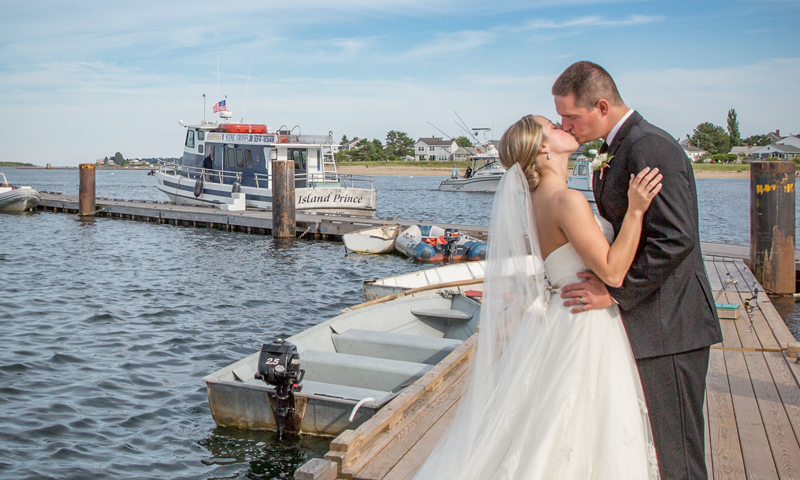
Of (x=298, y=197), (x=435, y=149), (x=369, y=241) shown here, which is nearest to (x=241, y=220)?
(x=298, y=197)

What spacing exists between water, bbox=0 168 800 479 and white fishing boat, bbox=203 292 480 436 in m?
0.26

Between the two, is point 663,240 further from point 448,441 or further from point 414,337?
point 414,337

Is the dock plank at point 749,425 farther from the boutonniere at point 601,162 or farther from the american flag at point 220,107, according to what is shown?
the american flag at point 220,107

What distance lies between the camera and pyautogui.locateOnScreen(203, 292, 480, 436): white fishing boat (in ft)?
17.6

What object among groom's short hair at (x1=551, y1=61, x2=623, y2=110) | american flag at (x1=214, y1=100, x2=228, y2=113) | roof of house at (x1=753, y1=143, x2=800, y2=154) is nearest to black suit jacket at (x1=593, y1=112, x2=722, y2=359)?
groom's short hair at (x1=551, y1=61, x2=623, y2=110)

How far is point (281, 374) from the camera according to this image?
5.20 m

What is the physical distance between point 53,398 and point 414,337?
4.04 metres

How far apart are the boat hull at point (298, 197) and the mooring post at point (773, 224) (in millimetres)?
13926

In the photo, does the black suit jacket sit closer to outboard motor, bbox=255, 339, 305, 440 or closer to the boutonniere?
the boutonniere

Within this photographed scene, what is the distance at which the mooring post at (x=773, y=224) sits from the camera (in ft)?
35.3

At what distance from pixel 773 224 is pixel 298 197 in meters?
16.0

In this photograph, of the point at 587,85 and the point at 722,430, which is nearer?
the point at 587,85

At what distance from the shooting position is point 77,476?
550 centimetres

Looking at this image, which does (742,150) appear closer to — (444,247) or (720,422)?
(444,247)
